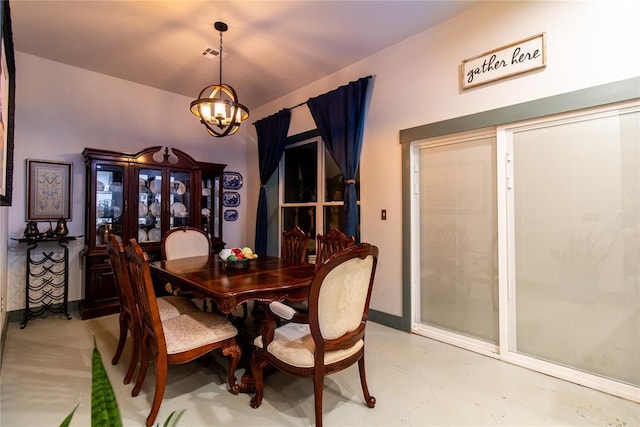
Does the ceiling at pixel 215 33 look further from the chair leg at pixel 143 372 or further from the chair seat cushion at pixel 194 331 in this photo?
the chair leg at pixel 143 372

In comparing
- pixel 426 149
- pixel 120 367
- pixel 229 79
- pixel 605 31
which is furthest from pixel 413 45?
pixel 120 367

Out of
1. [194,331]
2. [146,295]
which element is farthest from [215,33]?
[194,331]

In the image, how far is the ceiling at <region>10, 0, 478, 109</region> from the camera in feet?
8.43

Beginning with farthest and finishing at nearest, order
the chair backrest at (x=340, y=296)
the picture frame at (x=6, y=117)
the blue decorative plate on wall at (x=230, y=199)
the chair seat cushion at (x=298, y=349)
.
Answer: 1. the blue decorative plate on wall at (x=230, y=199)
2. the picture frame at (x=6, y=117)
3. the chair seat cushion at (x=298, y=349)
4. the chair backrest at (x=340, y=296)

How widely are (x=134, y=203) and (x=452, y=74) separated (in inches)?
150

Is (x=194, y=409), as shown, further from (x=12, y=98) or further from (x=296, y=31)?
(x=296, y=31)

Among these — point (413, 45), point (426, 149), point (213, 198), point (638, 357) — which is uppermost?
point (413, 45)

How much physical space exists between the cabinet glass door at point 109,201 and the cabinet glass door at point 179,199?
0.56 meters

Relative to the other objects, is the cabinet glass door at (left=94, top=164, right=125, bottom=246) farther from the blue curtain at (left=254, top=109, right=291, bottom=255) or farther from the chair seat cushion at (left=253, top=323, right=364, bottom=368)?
the chair seat cushion at (left=253, top=323, right=364, bottom=368)

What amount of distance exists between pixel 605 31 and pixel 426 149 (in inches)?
57.0

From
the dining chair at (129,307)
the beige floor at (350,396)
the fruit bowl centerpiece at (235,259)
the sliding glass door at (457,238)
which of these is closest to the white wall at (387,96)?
the sliding glass door at (457,238)

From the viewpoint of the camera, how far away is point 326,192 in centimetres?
405

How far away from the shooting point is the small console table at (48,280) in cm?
331

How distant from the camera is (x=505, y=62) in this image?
8.02 feet
